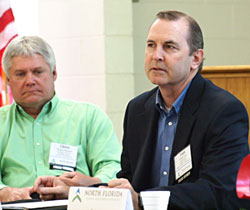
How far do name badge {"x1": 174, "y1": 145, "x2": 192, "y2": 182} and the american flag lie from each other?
2046 millimetres

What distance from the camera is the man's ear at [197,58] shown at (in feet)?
8.43

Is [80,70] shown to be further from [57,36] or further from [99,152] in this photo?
[99,152]

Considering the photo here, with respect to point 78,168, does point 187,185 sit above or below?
above

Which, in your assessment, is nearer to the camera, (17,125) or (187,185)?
(187,185)

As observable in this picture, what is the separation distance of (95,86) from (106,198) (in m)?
2.66

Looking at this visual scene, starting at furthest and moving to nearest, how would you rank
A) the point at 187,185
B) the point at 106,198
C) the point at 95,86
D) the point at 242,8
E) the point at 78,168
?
the point at 242,8, the point at 95,86, the point at 78,168, the point at 187,185, the point at 106,198

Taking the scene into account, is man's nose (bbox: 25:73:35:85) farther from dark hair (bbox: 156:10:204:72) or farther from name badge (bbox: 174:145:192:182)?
name badge (bbox: 174:145:192:182)

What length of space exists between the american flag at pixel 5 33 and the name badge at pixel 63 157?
3.64 ft

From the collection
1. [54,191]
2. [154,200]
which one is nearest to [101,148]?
[54,191]

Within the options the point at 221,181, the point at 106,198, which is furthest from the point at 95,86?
the point at 106,198

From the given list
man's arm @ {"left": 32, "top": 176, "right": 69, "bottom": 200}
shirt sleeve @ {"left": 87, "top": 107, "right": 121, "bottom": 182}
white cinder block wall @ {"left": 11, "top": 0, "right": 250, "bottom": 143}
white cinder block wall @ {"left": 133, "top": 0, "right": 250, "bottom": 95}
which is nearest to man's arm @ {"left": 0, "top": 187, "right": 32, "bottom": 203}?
man's arm @ {"left": 32, "top": 176, "right": 69, "bottom": 200}

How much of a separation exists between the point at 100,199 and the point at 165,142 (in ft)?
2.67

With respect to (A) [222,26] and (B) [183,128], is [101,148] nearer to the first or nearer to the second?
(B) [183,128]

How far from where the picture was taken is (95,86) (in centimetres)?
436
